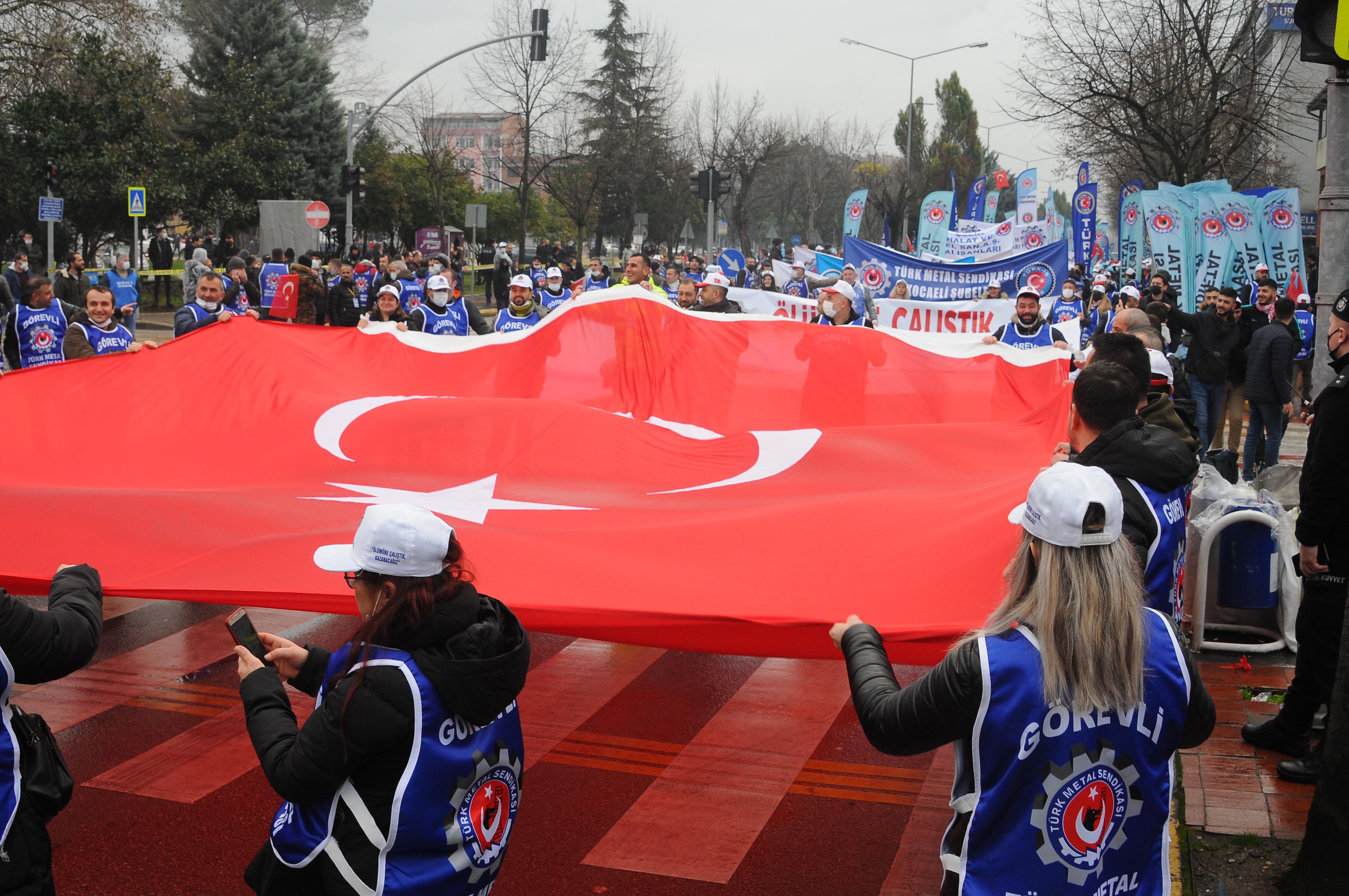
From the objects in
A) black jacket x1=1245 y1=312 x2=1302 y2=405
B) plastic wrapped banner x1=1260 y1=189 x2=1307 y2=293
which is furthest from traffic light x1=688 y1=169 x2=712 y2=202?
black jacket x1=1245 y1=312 x2=1302 y2=405

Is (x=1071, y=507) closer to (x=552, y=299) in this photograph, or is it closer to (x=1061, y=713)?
(x=1061, y=713)

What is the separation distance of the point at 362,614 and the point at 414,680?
0.25m

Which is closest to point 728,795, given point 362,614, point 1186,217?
point 362,614

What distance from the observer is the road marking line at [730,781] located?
189 inches

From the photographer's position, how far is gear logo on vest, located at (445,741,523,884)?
2816 millimetres

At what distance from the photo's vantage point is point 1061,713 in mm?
A: 2518

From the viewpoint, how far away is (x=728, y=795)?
5363mm

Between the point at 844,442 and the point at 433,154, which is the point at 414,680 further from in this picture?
the point at 433,154

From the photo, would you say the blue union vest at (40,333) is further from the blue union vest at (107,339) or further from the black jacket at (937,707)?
the black jacket at (937,707)

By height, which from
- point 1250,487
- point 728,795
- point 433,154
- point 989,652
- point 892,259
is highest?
point 433,154

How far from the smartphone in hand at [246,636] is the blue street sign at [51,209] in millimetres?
26586

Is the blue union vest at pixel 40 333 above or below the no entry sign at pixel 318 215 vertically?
below

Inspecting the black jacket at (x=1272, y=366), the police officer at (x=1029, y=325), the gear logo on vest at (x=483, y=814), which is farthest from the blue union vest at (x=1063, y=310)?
the gear logo on vest at (x=483, y=814)

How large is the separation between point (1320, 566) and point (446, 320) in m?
9.18
